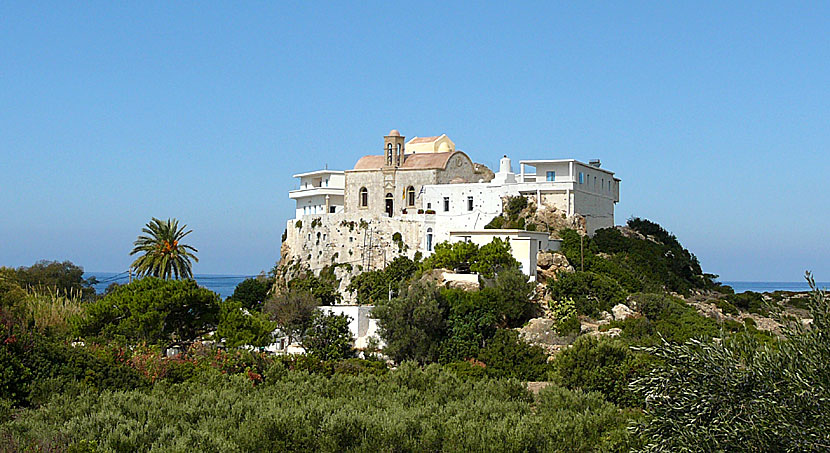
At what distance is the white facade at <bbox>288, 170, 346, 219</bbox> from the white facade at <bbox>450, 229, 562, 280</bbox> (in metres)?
14.5

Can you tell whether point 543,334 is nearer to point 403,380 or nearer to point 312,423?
point 403,380

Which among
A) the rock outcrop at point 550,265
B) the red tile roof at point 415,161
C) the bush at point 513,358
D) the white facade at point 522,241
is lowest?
the bush at point 513,358

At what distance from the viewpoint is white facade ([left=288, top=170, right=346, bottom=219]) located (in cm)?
6122

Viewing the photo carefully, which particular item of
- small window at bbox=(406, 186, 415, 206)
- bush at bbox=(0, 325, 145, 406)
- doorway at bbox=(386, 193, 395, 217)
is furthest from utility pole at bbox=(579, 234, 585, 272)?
bush at bbox=(0, 325, 145, 406)

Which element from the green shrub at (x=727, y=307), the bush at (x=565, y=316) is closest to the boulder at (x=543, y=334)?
the bush at (x=565, y=316)

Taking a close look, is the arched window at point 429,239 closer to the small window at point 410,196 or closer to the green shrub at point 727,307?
the small window at point 410,196

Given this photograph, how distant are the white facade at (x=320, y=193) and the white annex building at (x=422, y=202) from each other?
0.07m

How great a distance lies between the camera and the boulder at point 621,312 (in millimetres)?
44281

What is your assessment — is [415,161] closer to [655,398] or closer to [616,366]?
[616,366]

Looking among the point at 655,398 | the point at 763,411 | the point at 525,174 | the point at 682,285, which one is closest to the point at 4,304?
the point at 655,398

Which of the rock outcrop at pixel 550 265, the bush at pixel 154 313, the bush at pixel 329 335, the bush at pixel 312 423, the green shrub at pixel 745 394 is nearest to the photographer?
the green shrub at pixel 745 394

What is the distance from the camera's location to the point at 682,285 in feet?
177

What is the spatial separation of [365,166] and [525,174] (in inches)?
476

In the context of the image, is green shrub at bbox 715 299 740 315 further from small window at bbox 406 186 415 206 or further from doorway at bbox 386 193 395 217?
doorway at bbox 386 193 395 217
